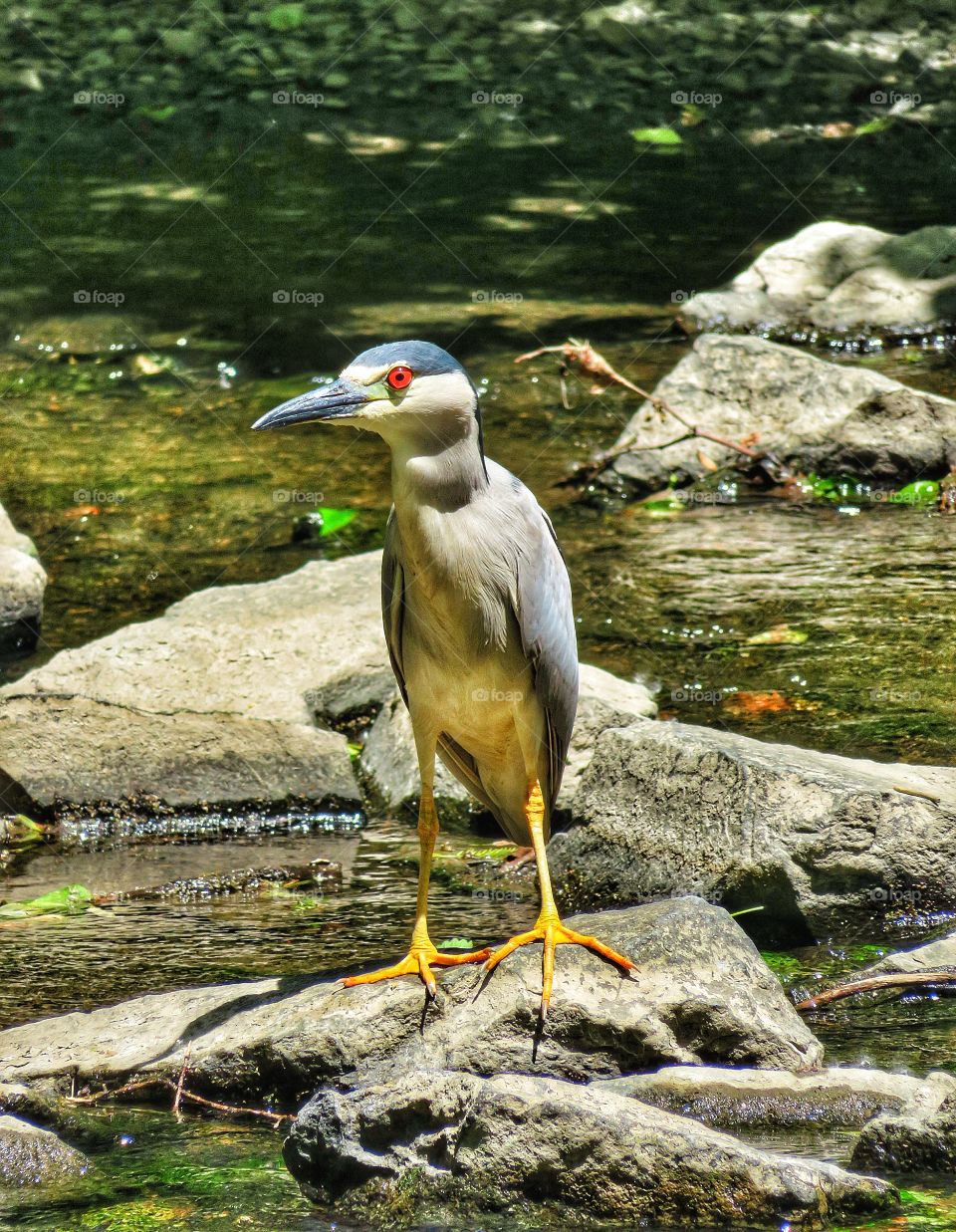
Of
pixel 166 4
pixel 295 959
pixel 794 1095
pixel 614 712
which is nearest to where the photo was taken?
pixel 794 1095

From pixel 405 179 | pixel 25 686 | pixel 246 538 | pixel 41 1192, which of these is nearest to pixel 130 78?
pixel 405 179

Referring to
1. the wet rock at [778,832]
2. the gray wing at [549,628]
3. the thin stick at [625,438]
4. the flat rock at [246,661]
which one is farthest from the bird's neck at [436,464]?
the thin stick at [625,438]

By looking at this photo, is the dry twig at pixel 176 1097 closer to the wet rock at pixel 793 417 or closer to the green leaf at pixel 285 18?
the wet rock at pixel 793 417

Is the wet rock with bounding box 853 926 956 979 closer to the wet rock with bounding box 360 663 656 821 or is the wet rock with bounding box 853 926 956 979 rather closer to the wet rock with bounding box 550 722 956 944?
the wet rock with bounding box 550 722 956 944

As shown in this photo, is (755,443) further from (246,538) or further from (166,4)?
(166,4)

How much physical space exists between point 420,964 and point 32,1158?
116cm

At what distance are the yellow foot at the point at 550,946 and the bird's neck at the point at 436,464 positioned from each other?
1224 millimetres

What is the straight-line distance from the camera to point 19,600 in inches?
303

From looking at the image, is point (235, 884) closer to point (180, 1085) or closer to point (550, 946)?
point (180, 1085)

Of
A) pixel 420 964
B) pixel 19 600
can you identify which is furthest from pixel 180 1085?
pixel 19 600

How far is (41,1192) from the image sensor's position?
12.2ft

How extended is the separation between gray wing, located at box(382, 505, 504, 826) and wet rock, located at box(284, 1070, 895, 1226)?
4.90ft

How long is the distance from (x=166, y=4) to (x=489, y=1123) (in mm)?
21524

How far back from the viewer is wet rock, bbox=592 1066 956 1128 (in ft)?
12.6
